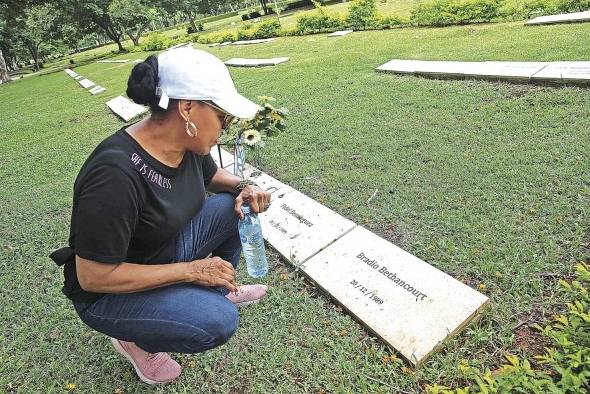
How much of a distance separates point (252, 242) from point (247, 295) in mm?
302

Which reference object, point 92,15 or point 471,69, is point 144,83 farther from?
point 92,15

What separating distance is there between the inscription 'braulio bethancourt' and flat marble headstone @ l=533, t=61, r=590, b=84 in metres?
3.16

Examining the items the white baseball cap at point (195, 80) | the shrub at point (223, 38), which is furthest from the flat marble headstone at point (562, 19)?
the shrub at point (223, 38)

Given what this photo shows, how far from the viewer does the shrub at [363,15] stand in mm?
10914

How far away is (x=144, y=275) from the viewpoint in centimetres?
164

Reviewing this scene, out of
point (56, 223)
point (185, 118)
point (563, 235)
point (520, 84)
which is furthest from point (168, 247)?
point (520, 84)

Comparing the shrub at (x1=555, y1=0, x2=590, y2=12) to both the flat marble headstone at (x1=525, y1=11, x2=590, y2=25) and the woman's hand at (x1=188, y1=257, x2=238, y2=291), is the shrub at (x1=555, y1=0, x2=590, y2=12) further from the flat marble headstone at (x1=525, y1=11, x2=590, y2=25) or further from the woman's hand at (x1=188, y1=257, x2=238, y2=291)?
the woman's hand at (x1=188, y1=257, x2=238, y2=291)

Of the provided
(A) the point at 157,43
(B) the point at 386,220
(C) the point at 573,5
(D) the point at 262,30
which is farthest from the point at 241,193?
(A) the point at 157,43

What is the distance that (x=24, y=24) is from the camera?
96.7ft

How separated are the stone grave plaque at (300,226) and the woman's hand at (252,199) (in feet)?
1.82

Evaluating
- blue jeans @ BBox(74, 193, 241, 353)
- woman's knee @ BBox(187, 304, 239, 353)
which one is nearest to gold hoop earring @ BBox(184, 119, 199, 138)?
blue jeans @ BBox(74, 193, 241, 353)

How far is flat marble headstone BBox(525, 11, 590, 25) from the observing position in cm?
655

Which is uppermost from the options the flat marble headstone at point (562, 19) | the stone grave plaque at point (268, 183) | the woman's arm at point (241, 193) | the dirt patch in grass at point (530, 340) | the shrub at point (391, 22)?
the woman's arm at point (241, 193)

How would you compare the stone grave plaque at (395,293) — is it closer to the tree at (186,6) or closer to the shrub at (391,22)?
the shrub at (391,22)
